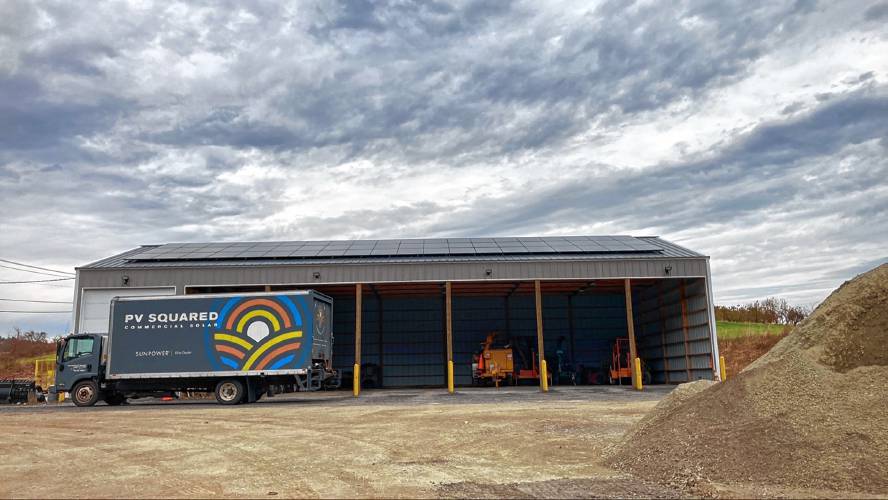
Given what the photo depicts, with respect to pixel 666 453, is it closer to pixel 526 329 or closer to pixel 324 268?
pixel 324 268

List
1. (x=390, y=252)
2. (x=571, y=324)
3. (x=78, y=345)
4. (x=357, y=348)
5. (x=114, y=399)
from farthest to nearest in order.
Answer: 1. (x=571, y=324)
2. (x=390, y=252)
3. (x=357, y=348)
4. (x=114, y=399)
5. (x=78, y=345)

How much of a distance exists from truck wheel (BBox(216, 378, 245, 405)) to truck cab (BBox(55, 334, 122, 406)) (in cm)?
473

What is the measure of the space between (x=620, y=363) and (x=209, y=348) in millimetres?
21594

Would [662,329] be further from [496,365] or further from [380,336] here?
[380,336]

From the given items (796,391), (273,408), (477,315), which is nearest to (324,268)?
(273,408)

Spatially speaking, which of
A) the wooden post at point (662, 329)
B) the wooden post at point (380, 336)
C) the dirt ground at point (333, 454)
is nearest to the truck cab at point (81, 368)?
the dirt ground at point (333, 454)

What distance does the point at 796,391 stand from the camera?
9.77m

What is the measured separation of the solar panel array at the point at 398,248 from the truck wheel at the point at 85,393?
971 cm

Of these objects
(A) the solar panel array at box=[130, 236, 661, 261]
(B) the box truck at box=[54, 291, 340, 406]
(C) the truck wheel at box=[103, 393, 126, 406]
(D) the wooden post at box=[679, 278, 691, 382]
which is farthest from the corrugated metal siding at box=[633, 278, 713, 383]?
(C) the truck wheel at box=[103, 393, 126, 406]

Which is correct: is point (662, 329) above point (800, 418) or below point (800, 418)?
above

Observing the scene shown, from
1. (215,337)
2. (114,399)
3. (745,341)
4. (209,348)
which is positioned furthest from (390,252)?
(745,341)

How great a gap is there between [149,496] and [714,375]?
2662cm

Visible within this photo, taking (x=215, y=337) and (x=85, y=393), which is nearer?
(x=215, y=337)

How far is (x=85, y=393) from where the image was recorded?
2436 centimetres
